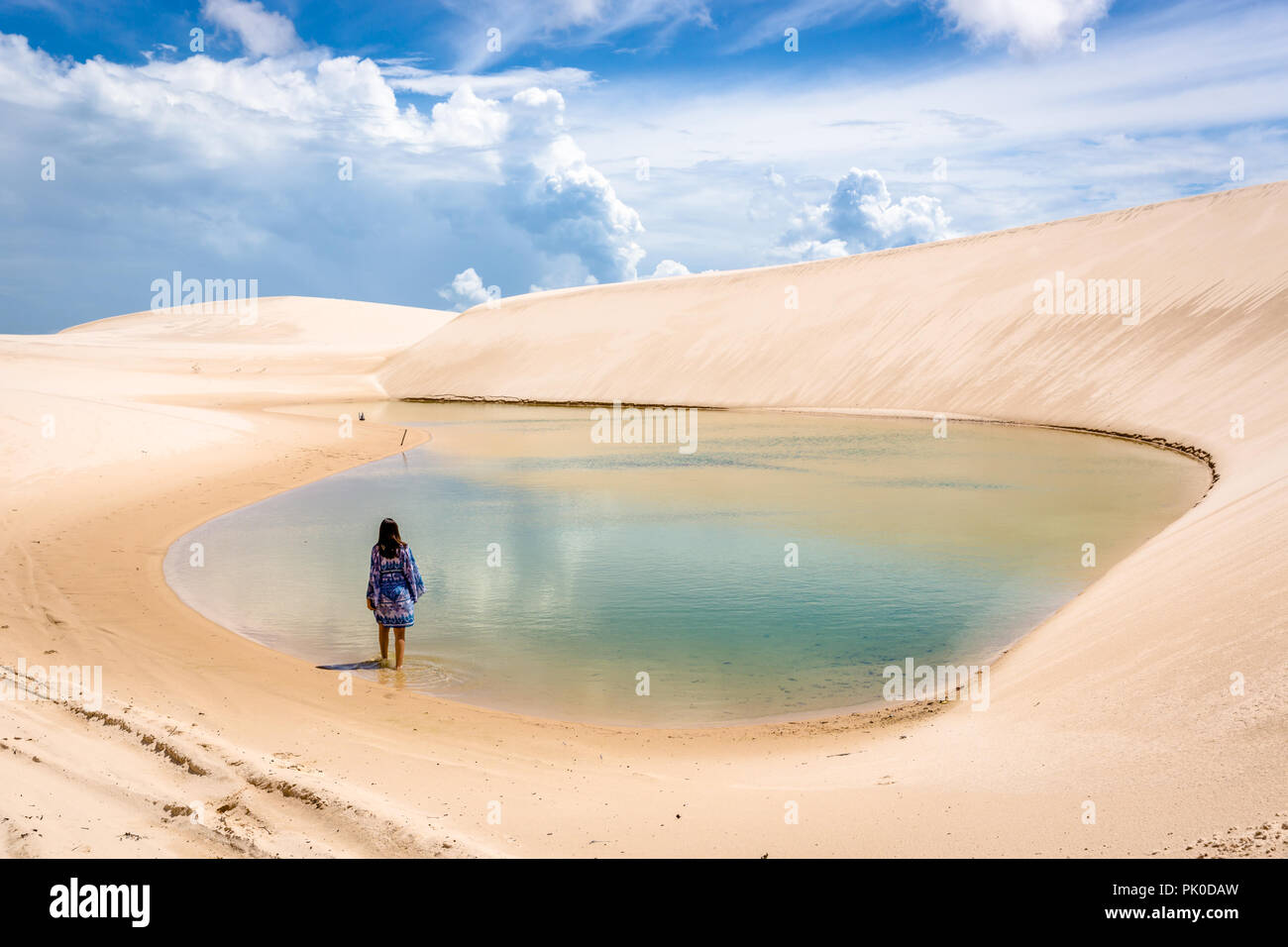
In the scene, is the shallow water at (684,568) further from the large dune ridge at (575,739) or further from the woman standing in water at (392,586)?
the large dune ridge at (575,739)

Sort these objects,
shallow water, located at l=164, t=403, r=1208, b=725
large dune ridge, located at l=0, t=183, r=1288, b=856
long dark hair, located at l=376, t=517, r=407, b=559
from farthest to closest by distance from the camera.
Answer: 1. long dark hair, located at l=376, t=517, r=407, b=559
2. shallow water, located at l=164, t=403, r=1208, b=725
3. large dune ridge, located at l=0, t=183, r=1288, b=856

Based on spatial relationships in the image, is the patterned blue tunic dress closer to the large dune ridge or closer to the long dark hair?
the long dark hair

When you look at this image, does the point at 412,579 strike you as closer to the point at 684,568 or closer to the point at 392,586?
the point at 392,586

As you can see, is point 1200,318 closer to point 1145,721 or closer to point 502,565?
point 502,565

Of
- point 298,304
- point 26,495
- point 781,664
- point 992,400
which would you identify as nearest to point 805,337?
point 992,400

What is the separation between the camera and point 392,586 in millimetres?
8367

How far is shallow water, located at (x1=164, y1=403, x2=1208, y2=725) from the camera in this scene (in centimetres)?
816

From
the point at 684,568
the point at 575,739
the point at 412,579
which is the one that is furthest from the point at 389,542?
the point at 684,568

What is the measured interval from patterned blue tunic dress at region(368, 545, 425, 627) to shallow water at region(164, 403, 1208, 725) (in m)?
0.44

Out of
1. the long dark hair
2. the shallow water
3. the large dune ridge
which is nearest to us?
the large dune ridge

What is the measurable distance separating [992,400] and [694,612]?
93.9 feet

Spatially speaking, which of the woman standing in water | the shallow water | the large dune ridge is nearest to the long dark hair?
the woman standing in water

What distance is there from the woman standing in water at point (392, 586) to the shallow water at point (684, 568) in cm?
36

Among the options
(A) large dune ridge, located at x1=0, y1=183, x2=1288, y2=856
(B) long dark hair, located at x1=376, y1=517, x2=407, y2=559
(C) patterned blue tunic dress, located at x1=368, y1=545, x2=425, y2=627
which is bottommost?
(A) large dune ridge, located at x1=0, y1=183, x2=1288, y2=856
